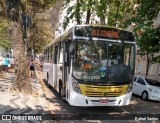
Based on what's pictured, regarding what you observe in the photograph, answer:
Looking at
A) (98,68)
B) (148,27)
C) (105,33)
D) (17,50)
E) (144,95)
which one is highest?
(148,27)

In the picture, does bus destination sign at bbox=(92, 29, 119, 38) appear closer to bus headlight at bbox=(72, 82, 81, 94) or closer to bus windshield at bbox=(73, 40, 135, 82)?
bus windshield at bbox=(73, 40, 135, 82)

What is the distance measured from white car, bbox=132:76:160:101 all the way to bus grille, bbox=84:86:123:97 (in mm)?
7052

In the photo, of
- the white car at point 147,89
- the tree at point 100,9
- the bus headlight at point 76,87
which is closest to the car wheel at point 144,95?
the white car at point 147,89

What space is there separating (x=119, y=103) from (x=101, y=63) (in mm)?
1677

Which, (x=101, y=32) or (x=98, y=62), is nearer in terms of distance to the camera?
(x=98, y=62)

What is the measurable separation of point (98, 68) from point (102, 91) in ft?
2.79

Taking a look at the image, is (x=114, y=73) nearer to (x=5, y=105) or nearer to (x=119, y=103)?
(x=119, y=103)

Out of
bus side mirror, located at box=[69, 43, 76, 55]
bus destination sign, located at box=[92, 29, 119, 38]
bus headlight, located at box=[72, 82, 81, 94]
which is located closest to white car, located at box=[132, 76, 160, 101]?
bus destination sign, located at box=[92, 29, 119, 38]

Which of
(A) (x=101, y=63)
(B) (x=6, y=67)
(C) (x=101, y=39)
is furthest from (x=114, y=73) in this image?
(B) (x=6, y=67)

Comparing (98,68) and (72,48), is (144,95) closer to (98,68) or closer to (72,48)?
(98,68)

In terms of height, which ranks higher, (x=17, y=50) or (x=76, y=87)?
(x=17, y=50)

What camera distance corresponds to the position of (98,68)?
400 inches

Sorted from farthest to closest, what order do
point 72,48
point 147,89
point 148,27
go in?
point 148,27, point 147,89, point 72,48

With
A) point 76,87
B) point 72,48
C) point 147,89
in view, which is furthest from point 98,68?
point 147,89
